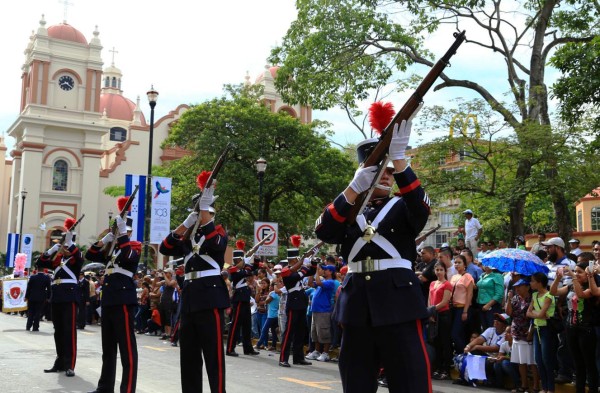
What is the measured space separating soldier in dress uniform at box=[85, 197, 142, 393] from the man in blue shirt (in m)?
5.52

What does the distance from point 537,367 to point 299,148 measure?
25366 mm

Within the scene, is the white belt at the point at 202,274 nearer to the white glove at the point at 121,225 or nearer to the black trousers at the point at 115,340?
the black trousers at the point at 115,340

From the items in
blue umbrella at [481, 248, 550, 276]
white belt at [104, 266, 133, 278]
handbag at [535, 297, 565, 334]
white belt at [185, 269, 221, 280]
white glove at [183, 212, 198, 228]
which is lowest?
handbag at [535, 297, 565, 334]

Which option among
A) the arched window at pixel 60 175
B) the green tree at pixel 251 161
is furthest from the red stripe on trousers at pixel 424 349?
the arched window at pixel 60 175

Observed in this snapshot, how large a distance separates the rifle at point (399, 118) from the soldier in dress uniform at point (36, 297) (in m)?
17.4

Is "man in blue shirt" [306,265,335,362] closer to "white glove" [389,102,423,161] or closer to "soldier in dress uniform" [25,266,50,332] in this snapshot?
"white glove" [389,102,423,161]

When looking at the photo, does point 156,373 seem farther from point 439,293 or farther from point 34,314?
point 34,314

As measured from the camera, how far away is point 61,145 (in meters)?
54.1

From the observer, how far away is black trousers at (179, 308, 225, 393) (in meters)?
6.70

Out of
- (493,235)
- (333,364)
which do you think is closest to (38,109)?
(493,235)

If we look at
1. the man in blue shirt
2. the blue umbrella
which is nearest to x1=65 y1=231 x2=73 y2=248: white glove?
the man in blue shirt

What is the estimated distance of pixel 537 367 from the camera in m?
9.62

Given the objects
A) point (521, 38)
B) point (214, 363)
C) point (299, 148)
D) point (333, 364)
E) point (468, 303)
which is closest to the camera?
point (214, 363)

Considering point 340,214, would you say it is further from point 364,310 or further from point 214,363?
point 214,363
